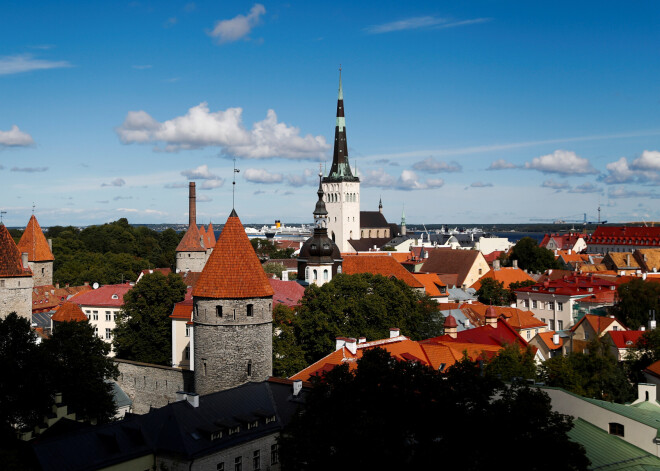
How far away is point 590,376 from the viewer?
33.2 meters

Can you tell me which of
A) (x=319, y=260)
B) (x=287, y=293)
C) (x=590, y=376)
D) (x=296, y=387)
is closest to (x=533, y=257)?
(x=319, y=260)

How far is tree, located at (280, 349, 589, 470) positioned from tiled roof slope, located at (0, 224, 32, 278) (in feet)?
112

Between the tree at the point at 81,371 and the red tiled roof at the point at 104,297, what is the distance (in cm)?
2537

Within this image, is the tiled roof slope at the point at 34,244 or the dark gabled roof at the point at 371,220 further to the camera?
the dark gabled roof at the point at 371,220

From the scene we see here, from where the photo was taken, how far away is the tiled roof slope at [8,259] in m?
47.4

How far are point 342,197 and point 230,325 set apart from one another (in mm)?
90041

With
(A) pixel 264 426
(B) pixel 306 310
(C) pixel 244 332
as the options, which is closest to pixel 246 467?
(A) pixel 264 426

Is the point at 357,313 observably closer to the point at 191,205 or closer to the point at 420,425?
the point at 420,425

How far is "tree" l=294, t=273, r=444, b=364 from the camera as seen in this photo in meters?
41.8

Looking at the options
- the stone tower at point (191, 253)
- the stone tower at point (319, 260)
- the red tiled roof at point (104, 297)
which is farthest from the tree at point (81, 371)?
the stone tower at point (191, 253)

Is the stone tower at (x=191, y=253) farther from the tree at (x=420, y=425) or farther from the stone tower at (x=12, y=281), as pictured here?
the tree at (x=420, y=425)

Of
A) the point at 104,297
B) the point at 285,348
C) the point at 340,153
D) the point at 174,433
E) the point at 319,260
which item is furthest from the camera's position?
the point at 340,153

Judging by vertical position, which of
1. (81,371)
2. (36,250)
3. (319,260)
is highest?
(36,250)

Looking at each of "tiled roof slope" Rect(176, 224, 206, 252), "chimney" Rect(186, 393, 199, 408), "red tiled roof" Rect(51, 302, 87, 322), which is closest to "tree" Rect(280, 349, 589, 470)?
"chimney" Rect(186, 393, 199, 408)
